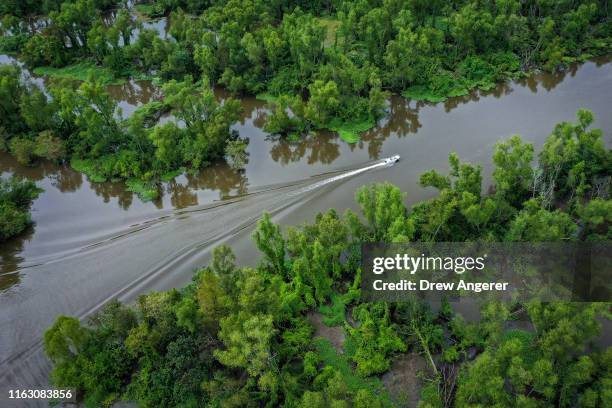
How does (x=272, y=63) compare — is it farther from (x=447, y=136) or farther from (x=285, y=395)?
(x=285, y=395)

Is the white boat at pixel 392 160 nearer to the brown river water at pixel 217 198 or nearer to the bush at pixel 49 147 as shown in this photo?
the brown river water at pixel 217 198

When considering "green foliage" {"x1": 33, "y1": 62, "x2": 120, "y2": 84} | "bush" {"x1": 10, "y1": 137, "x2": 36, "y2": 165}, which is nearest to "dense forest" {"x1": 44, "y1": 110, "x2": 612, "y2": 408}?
"bush" {"x1": 10, "y1": 137, "x2": 36, "y2": 165}

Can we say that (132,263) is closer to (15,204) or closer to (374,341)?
(15,204)

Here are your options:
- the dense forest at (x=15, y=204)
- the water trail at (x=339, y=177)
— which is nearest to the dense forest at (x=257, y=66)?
the dense forest at (x=15, y=204)

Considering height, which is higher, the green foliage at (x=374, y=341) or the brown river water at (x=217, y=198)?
the brown river water at (x=217, y=198)

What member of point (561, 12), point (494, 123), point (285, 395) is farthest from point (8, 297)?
point (561, 12)

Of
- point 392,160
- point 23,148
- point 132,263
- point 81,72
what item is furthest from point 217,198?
point 81,72

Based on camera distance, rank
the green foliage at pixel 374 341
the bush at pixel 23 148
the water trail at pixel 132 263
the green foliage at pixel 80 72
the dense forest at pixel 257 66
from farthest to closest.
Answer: the green foliage at pixel 80 72 < the bush at pixel 23 148 < the dense forest at pixel 257 66 < the water trail at pixel 132 263 < the green foliage at pixel 374 341
